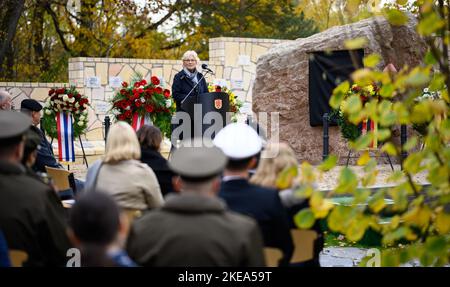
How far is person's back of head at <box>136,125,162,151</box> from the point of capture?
273 inches

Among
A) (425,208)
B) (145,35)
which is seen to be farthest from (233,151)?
(145,35)

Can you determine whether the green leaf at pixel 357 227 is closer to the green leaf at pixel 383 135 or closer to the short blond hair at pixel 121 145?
the green leaf at pixel 383 135

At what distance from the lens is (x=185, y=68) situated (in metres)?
13.1

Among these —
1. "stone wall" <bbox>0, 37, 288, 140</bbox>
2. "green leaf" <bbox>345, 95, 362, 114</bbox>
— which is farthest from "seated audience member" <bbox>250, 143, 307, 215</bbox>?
"stone wall" <bbox>0, 37, 288, 140</bbox>

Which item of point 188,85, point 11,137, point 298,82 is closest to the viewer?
point 11,137

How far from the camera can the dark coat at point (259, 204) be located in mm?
4684

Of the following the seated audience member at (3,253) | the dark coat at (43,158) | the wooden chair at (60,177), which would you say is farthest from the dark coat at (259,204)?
the dark coat at (43,158)

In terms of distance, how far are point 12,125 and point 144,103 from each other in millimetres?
8368

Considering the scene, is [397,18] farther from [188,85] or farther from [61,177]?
[188,85]

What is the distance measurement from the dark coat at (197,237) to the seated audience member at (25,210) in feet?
2.72

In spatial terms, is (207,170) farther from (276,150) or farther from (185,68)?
(185,68)

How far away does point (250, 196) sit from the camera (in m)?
4.70

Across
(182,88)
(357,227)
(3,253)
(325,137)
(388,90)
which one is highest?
(388,90)

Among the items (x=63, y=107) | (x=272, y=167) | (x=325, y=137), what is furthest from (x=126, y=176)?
(x=325, y=137)
